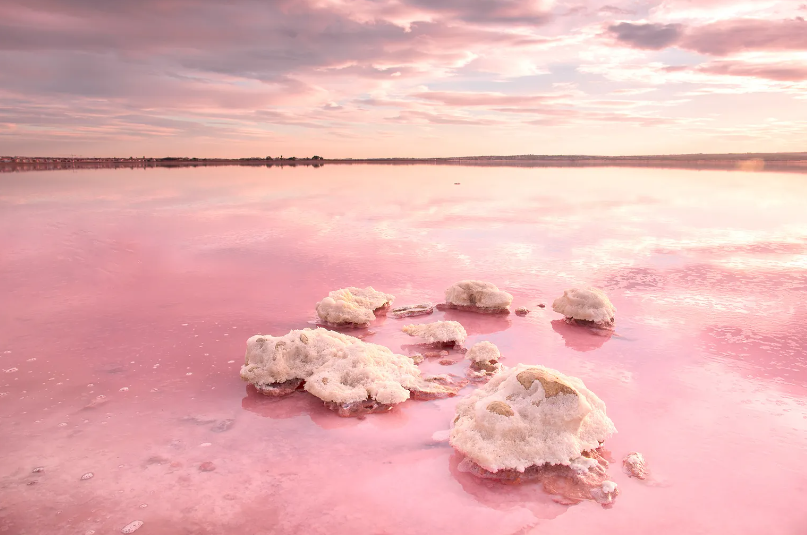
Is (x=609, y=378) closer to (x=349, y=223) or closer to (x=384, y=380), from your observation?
(x=384, y=380)

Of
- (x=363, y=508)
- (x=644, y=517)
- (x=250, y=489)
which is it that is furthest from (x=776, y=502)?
(x=250, y=489)

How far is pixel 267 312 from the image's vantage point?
9312 mm

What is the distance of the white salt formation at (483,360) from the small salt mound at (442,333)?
1.53 feet

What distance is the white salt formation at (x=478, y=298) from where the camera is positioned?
9523 mm

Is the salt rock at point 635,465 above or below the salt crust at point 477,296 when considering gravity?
below

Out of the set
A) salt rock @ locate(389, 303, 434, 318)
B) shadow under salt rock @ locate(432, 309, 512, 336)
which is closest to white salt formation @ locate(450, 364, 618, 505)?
shadow under salt rock @ locate(432, 309, 512, 336)

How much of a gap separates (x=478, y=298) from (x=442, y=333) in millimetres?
2015

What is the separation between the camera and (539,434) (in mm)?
4941

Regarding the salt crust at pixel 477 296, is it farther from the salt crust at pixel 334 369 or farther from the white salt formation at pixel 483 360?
the salt crust at pixel 334 369

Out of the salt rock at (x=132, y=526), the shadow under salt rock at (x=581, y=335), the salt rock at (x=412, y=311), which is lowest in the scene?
the shadow under salt rock at (x=581, y=335)

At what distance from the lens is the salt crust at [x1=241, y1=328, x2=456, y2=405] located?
5.98 m

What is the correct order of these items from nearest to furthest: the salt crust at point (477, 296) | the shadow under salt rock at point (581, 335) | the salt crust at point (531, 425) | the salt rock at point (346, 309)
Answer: the salt crust at point (531, 425)
the shadow under salt rock at point (581, 335)
the salt rock at point (346, 309)
the salt crust at point (477, 296)

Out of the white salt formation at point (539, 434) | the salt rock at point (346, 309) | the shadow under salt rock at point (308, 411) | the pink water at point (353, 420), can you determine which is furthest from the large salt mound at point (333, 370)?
the salt rock at point (346, 309)

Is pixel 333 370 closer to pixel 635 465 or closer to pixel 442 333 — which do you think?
pixel 442 333
